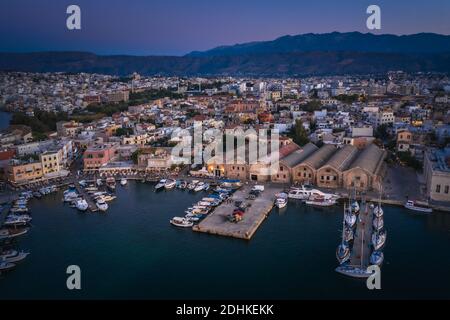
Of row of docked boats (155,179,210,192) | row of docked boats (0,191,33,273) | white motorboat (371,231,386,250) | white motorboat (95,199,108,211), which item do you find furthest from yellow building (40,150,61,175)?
white motorboat (371,231,386,250)

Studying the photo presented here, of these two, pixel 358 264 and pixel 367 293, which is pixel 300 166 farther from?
pixel 367 293

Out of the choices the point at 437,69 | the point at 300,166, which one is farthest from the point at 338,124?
the point at 437,69

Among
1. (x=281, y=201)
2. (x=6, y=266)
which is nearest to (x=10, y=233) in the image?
(x=6, y=266)

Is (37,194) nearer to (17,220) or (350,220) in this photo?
(17,220)

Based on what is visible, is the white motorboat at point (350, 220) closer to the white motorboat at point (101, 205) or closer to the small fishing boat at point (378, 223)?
the small fishing boat at point (378, 223)

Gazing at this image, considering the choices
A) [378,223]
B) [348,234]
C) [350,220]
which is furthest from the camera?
[350,220]
